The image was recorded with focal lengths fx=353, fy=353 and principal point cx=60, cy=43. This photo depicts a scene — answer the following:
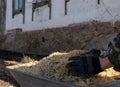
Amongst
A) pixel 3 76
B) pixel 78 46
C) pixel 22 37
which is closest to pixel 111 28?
pixel 78 46

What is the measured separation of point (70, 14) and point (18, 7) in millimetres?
4077

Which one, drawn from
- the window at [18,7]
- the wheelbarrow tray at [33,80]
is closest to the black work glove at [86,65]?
the wheelbarrow tray at [33,80]

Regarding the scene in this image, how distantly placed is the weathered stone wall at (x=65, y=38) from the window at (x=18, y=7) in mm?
869

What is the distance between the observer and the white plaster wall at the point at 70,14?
7.45 meters

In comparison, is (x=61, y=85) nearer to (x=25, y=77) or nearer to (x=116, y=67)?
(x=116, y=67)

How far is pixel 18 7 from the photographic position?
A: 42.1 feet

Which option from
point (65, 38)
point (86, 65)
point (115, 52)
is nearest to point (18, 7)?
point (65, 38)

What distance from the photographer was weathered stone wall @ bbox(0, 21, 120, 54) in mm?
7344

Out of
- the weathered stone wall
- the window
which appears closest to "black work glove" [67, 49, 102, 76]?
the weathered stone wall

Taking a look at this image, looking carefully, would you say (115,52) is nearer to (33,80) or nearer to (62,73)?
(62,73)

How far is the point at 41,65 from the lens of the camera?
3.81m

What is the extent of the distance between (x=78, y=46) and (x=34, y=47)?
2.73 m

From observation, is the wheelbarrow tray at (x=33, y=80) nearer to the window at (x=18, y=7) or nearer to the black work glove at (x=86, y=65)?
the black work glove at (x=86, y=65)

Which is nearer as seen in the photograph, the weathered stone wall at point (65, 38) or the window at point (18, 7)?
the weathered stone wall at point (65, 38)
